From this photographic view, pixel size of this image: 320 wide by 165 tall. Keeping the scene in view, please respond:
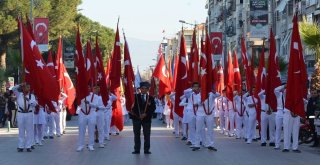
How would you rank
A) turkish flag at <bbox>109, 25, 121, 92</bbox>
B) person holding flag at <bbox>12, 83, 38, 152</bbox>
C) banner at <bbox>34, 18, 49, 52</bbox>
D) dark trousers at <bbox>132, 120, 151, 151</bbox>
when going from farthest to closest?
banner at <bbox>34, 18, 49, 52</bbox>, turkish flag at <bbox>109, 25, 121, 92</bbox>, person holding flag at <bbox>12, 83, 38, 152</bbox>, dark trousers at <bbox>132, 120, 151, 151</bbox>

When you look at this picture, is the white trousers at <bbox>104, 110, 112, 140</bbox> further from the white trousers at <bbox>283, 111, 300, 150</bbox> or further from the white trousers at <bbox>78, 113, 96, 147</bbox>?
the white trousers at <bbox>283, 111, 300, 150</bbox>

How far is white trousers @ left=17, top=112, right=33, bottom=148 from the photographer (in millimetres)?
22500

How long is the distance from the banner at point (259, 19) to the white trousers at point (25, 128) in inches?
1125

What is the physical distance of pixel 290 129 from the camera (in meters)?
22.5

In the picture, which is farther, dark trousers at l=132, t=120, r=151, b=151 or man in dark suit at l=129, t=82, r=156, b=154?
man in dark suit at l=129, t=82, r=156, b=154

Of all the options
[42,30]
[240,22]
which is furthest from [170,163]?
[240,22]

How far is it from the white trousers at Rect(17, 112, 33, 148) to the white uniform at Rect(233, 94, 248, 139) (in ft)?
28.3

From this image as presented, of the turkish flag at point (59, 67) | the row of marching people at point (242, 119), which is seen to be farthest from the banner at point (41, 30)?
the row of marching people at point (242, 119)

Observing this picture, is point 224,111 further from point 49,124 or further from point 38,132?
point 38,132

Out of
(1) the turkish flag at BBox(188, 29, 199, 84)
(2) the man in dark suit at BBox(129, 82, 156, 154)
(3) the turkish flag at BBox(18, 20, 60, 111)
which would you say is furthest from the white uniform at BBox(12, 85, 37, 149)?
(1) the turkish flag at BBox(188, 29, 199, 84)

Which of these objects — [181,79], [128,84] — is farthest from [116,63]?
[128,84]

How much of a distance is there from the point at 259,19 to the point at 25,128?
29.7 metres

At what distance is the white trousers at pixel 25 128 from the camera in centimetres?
2250

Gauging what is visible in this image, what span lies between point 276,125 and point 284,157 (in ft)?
11.2
